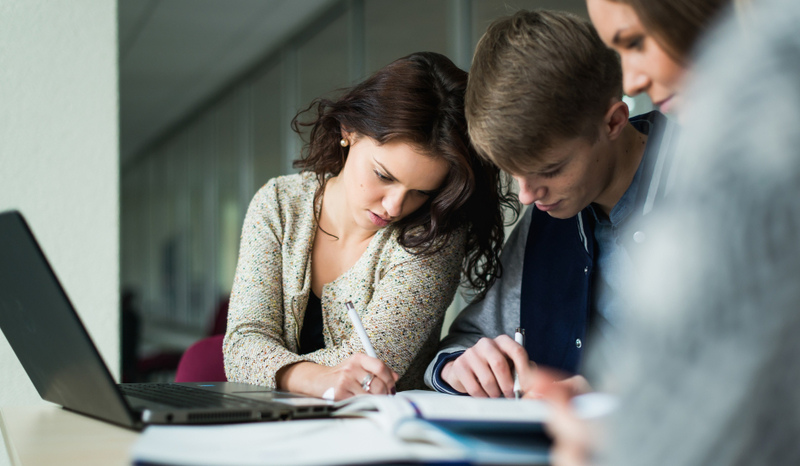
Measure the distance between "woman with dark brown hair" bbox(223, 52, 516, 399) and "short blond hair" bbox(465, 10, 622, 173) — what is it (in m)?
0.27

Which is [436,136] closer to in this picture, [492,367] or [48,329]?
[492,367]

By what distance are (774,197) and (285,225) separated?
121cm

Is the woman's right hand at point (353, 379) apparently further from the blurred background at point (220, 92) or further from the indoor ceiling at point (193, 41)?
the indoor ceiling at point (193, 41)

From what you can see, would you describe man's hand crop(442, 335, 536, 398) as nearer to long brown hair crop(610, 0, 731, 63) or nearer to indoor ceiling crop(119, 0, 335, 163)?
long brown hair crop(610, 0, 731, 63)

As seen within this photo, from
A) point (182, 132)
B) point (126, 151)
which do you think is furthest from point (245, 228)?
point (126, 151)

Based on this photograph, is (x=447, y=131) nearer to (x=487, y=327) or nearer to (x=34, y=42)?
(x=487, y=327)

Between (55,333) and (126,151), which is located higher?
(126,151)

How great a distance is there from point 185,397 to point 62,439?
176mm

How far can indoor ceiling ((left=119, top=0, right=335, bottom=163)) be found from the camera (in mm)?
3889

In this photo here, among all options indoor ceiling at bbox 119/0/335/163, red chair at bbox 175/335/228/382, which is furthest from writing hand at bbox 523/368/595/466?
indoor ceiling at bbox 119/0/335/163

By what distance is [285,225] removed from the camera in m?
1.49

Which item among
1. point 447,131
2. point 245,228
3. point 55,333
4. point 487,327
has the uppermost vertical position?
point 447,131

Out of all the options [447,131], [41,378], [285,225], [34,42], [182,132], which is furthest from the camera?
[182,132]

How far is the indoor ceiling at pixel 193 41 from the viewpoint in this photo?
389 centimetres
